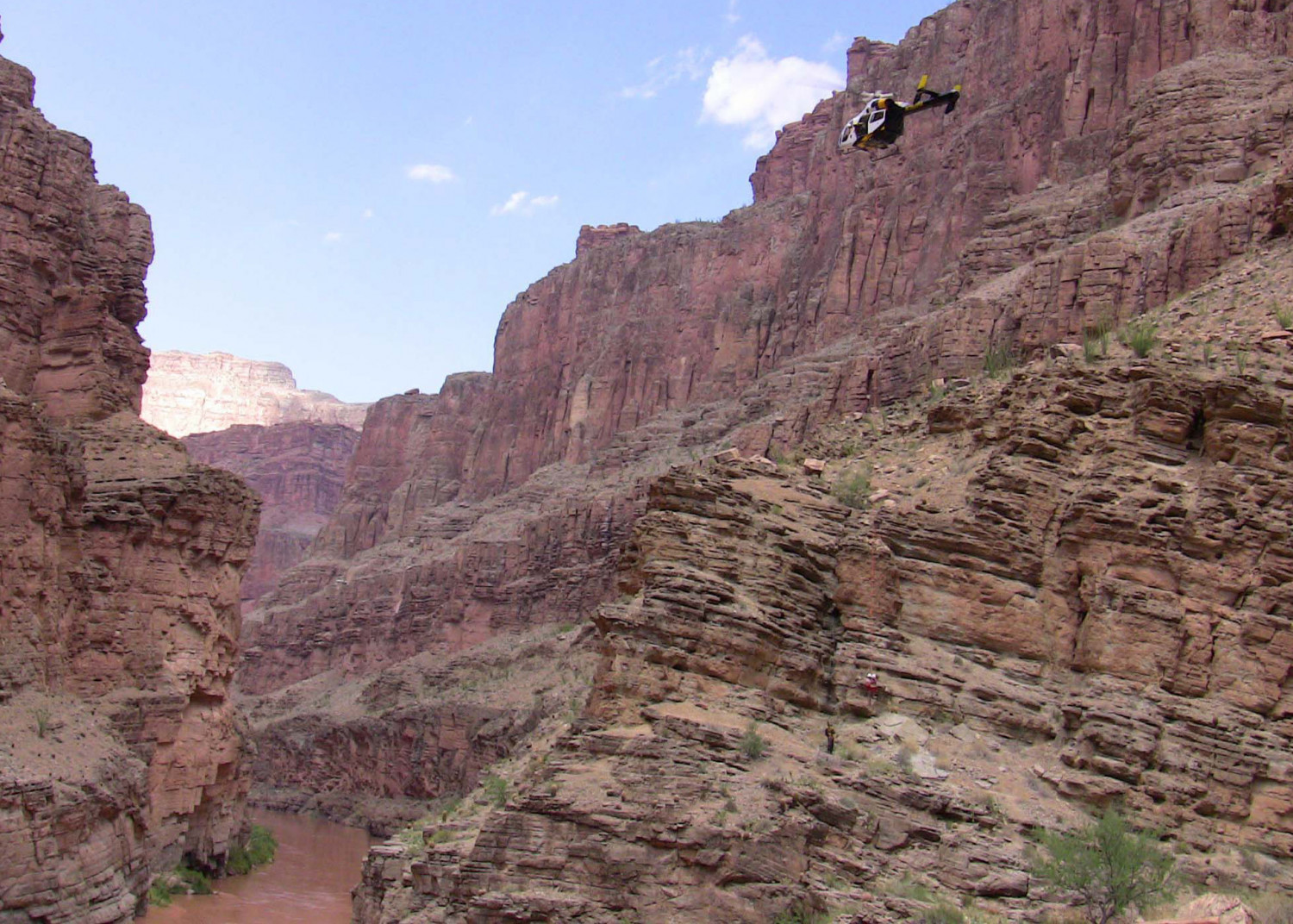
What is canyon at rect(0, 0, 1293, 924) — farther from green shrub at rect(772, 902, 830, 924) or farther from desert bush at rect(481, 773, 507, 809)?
desert bush at rect(481, 773, 507, 809)

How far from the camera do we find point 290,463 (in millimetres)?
178625

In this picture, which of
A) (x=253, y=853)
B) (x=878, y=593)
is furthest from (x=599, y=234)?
(x=878, y=593)

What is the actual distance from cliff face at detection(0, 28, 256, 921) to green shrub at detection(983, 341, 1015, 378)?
19369 mm

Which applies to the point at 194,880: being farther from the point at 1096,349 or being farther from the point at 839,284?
the point at 839,284

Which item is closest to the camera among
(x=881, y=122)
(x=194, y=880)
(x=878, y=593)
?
(x=878, y=593)

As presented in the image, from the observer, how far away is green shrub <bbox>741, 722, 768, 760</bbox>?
22922mm

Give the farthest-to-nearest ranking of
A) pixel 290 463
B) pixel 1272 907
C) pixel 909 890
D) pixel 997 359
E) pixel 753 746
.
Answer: pixel 290 463, pixel 997 359, pixel 753 746, pixel 909 890, pixel 1272 907

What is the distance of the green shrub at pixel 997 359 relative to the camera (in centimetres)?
3440

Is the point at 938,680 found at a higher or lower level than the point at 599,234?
lower

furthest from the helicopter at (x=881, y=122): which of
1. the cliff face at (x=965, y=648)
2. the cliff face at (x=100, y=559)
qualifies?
the cliff face at (x=100, y=559)

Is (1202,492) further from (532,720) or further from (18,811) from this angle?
(532,720)

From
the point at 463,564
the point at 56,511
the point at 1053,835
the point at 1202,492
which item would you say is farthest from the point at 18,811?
the point at 463,564

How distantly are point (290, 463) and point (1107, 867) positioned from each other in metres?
164

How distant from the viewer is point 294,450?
18012cm
